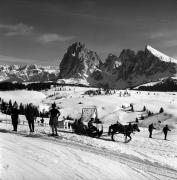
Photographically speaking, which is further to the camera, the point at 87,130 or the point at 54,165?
the point at 87,130

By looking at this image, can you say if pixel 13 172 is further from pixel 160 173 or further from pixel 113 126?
pixel 113 126

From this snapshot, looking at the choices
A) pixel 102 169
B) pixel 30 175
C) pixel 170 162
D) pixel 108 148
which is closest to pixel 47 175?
pixel 30 175

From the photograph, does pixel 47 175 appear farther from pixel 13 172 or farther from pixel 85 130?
pixel 85 130

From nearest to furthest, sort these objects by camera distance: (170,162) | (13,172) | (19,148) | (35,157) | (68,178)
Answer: (13,172), (68,178), (35,157), (19,148), (170,162)

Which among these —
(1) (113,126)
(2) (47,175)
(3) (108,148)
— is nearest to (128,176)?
(2) (47,175)

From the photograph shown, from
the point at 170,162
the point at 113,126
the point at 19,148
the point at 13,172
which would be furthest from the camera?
the point at 113,126

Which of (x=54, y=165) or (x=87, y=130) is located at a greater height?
(x=54, y=165)

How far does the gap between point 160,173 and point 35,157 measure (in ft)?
19.1

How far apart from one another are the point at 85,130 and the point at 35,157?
16.6 metres

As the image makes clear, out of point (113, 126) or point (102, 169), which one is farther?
point (113, 126)

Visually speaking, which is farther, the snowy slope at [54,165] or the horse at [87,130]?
the horse at [87,130]

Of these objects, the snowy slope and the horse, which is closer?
the snowy slope

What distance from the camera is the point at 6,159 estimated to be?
482 inches

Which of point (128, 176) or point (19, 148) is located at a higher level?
point (19, 148)
